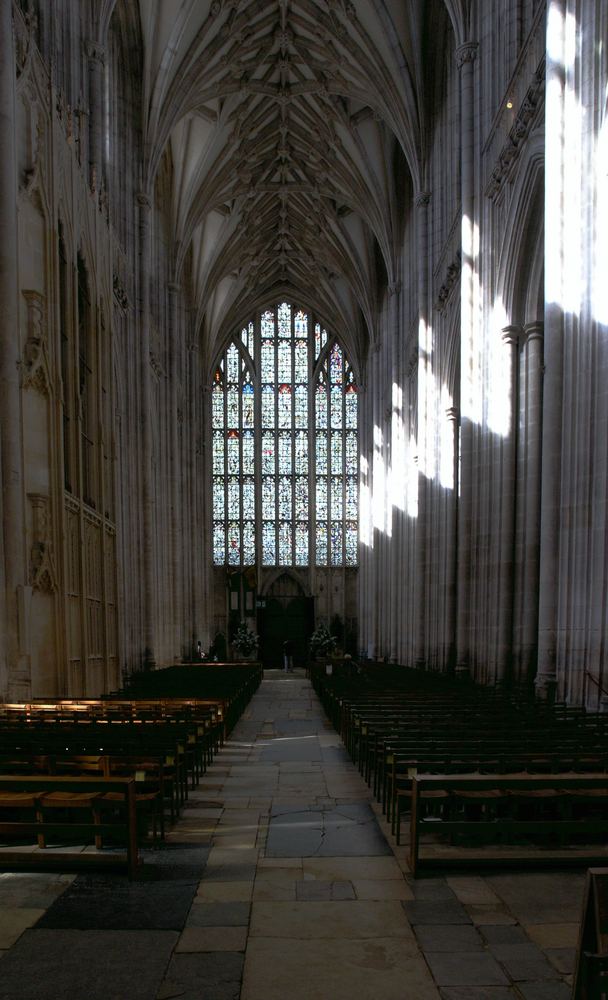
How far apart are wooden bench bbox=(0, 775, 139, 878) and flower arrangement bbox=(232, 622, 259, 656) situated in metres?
38.9

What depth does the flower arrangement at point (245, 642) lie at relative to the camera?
45.2 m

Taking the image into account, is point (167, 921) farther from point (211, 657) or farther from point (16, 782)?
point (211, 657)

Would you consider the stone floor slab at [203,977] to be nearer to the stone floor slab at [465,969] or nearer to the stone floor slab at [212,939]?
the stone floor slab at [212,939]

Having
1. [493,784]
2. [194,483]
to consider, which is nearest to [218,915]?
[493,784]

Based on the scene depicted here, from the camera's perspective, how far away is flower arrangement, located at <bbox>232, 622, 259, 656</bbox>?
45.2 meters

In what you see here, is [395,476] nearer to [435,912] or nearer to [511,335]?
[511,335]

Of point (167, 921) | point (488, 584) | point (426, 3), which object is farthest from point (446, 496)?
point (167, 921)

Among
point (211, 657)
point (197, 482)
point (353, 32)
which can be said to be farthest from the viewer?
point (197, 482)

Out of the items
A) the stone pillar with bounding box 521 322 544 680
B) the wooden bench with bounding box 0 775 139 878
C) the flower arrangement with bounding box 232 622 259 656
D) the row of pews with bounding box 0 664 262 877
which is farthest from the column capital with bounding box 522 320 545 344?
the flower arrangement with bounding box 232 622 259 656

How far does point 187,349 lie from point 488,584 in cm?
2852

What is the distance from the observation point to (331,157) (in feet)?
122

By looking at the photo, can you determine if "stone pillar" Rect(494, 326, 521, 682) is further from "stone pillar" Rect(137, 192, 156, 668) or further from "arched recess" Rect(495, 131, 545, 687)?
"stone pillar" Rect(137, 192, 156, 668)

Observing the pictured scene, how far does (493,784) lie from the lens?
630 cm

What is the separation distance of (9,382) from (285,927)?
10907 millimetres
